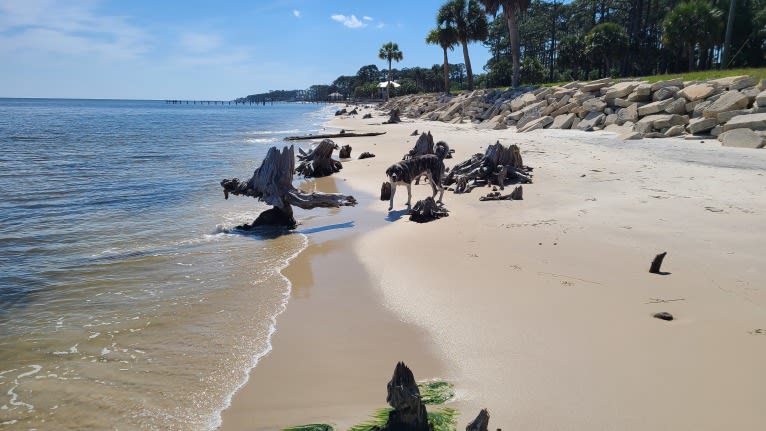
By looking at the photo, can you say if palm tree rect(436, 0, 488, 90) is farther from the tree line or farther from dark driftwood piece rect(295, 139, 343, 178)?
dark driftwood piece rect(295, 139, 343, 178)

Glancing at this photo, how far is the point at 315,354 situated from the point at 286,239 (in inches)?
196

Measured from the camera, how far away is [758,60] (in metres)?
33.1

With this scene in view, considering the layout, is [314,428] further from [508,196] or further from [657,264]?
[508,196]

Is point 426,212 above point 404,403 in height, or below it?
below

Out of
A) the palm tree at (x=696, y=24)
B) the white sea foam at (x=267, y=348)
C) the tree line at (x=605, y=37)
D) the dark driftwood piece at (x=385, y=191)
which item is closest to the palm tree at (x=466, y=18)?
the tree line at (x=605, y=37)

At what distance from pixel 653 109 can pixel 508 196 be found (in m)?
13.6

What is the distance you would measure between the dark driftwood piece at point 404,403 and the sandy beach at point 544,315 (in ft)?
1.84

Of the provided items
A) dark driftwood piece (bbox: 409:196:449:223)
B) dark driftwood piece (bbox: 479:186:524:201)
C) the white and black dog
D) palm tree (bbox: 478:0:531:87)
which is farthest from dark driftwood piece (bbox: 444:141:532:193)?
palm tree (bbox: 478:0:531:87)

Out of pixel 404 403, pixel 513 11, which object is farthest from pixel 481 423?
pixel 513 11

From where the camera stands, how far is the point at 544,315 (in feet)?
17.2

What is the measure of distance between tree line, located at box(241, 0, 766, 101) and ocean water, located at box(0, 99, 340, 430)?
110ft

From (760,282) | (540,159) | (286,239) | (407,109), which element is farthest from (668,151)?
(407,109)

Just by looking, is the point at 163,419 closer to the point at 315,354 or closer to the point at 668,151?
the point at 315,354

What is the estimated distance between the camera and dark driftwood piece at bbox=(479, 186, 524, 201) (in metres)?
10.9
